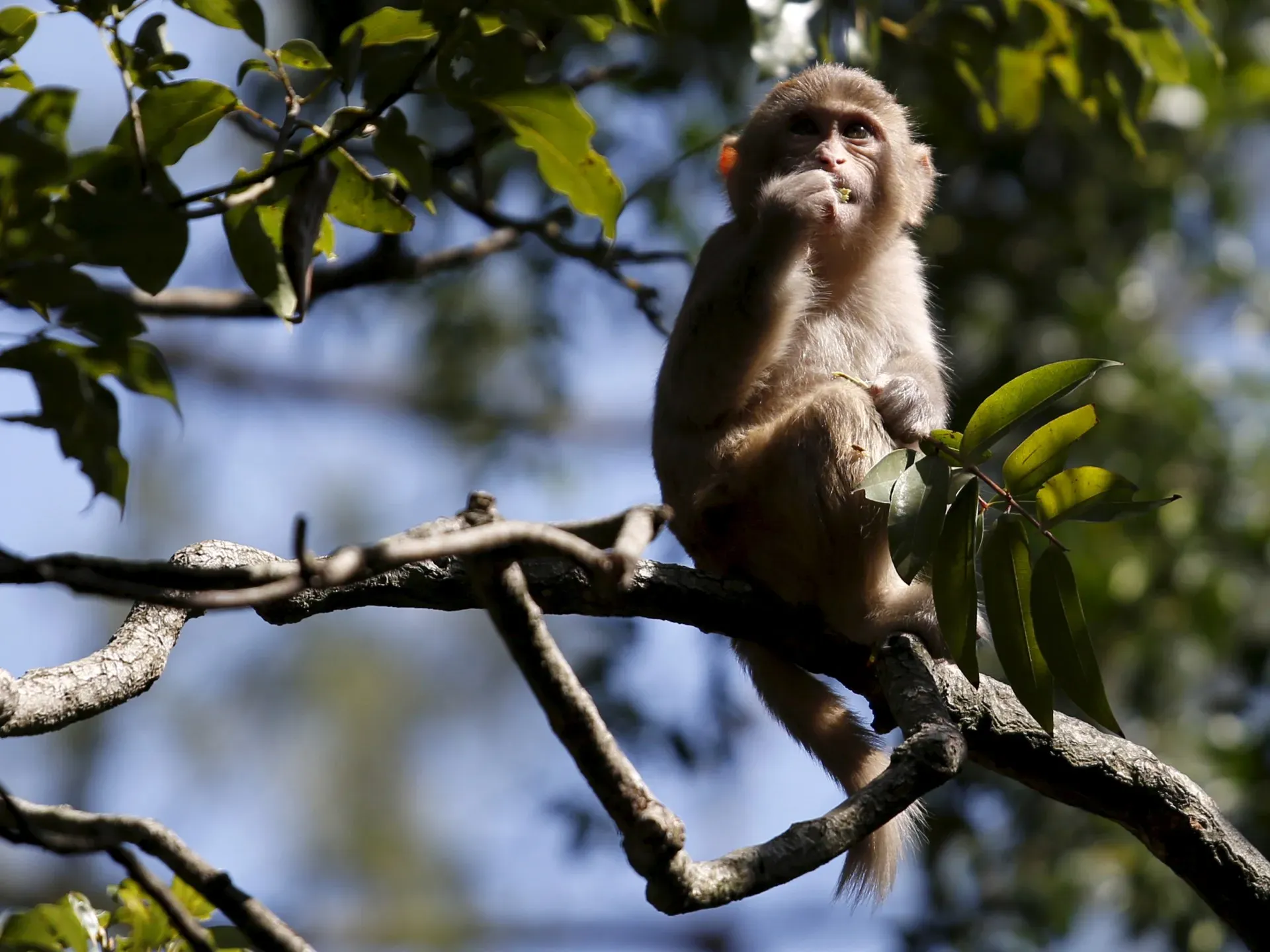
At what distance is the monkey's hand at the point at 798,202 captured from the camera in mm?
4059

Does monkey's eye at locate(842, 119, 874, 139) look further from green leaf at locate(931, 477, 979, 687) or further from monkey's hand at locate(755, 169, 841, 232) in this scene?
green leaf at locate(931, 477, 979, 687)

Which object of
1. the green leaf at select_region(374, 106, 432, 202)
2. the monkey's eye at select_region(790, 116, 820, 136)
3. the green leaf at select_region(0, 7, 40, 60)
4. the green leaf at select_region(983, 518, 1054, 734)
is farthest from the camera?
the monkey's eye at select_region(790, 116, 820, 136)

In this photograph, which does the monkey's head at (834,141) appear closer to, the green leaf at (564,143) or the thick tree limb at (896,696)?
the thick tree limb at (896,696)

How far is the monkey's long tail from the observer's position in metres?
4.08

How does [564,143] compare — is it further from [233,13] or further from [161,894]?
[161,894]

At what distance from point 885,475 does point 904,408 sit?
1.28 metres

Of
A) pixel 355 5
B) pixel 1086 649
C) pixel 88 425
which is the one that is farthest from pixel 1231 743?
pixel 88 425

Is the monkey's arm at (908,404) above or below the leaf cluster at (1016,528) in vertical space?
above

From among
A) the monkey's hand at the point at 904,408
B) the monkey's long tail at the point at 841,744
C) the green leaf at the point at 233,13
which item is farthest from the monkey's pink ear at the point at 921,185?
the green leaf at the point at 233,13

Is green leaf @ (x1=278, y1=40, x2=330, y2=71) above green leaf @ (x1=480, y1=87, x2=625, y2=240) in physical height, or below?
above

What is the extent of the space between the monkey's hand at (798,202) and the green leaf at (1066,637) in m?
1.63

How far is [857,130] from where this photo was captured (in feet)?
16.5

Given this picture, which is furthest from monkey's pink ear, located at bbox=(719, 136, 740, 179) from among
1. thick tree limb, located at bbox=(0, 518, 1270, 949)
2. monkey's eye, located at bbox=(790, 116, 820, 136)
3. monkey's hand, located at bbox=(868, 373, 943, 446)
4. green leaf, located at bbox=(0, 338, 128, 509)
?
green leaf, located at bbox=(0, 338, 128, 509)

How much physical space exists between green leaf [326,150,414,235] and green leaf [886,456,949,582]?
4.08 ft
